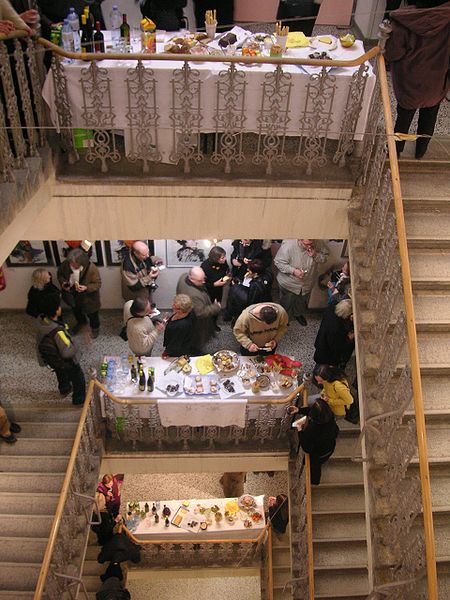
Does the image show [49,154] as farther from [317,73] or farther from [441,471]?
[441,471]

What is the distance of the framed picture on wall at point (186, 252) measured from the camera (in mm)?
8469

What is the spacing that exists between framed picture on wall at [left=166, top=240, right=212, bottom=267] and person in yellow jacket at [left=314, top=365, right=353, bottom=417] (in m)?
3.26

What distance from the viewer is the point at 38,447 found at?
6719 mm

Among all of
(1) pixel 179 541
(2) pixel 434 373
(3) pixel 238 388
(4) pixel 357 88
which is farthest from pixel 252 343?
(1) pixel 179 541

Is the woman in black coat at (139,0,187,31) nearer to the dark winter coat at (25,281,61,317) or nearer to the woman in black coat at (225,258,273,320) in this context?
the woman in black coat at (225,258,273,320)

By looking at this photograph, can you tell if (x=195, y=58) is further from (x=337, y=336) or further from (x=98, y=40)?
(x=337, y=336)

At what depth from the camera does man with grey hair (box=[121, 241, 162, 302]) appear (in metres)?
7.24

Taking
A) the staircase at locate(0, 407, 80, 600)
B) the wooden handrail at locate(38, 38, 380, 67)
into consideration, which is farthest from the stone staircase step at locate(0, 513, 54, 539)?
the wooden handrail at locate(38, 38, 380, 67)

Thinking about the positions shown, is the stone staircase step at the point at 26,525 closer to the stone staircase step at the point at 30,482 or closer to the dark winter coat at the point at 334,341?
the stone staircase step at the point at 30,482

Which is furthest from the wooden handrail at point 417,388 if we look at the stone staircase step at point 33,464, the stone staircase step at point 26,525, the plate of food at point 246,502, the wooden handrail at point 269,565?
the plate of food at point 246,502

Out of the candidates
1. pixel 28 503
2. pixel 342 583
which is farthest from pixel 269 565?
pixel 28 503

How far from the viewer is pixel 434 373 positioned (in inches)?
183

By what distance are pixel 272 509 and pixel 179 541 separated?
1563 millimetres

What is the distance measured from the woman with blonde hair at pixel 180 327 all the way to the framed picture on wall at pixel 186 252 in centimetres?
182
